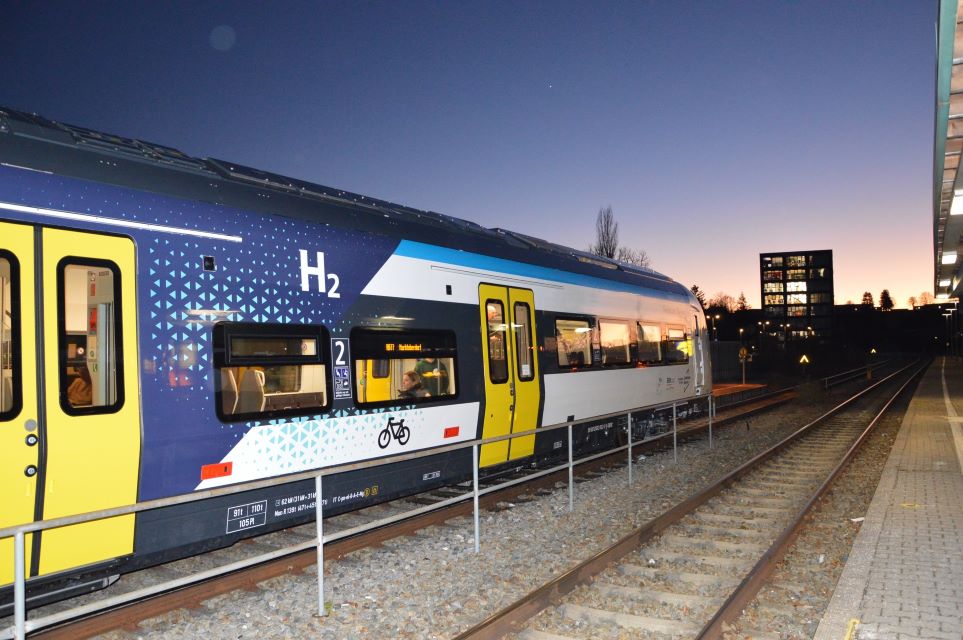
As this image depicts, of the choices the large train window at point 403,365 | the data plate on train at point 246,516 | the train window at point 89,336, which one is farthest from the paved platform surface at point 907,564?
the train window at point 89,336

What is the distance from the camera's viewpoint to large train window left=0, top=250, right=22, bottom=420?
4.81 m

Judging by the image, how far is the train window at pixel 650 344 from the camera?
1433 centimetres

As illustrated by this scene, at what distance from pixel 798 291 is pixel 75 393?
507 ft

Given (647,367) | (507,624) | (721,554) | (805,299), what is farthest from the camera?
(805,299)

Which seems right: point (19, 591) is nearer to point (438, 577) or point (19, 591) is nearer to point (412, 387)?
point (438, 577)

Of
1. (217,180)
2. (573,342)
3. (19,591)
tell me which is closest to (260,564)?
(19,591)

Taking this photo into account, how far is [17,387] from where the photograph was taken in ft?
15.9

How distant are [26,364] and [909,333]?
656ft

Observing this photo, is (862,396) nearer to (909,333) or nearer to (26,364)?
(26,364)

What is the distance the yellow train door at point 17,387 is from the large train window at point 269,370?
1476mm

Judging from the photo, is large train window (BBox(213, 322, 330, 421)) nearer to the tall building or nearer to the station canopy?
the station canopy

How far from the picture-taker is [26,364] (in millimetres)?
4906

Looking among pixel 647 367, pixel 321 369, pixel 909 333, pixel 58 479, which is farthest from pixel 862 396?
pixel 909 333

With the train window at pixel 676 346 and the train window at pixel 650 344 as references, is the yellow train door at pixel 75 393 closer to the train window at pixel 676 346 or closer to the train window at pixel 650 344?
Answer: the train window at pixel 650 344
